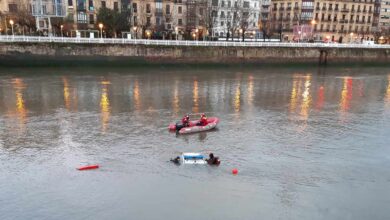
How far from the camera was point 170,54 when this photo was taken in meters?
64.9

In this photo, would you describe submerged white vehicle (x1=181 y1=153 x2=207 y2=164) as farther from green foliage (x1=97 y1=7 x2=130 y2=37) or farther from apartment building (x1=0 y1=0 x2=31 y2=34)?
apartment building (x1=0 y1=0 x2=31 y2=34)

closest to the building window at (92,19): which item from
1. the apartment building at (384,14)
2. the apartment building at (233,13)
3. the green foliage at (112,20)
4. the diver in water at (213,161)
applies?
the green foliage at (112,20)

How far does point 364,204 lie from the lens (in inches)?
671

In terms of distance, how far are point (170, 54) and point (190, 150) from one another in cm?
4337

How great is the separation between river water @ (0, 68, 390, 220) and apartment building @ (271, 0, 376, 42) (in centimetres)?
6360

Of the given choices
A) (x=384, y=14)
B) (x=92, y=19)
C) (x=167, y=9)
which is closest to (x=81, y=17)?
(x=92, y=19)

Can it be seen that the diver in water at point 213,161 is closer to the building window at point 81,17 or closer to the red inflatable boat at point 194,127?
the red inflatable boat at point 194,127

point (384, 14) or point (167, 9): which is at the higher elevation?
point (384, 14)

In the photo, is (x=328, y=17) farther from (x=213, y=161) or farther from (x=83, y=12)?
(x=213, y=161)

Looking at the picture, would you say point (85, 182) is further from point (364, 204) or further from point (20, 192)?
point (364, 204)

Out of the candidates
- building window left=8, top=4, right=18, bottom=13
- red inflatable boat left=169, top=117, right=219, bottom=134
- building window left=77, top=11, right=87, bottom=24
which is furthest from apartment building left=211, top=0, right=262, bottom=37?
red inflatable boat left=169, top=117, right=219, bottom=134

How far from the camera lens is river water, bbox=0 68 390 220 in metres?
16.7

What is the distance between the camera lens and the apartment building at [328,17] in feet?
333

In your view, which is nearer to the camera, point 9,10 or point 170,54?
point 170,54
